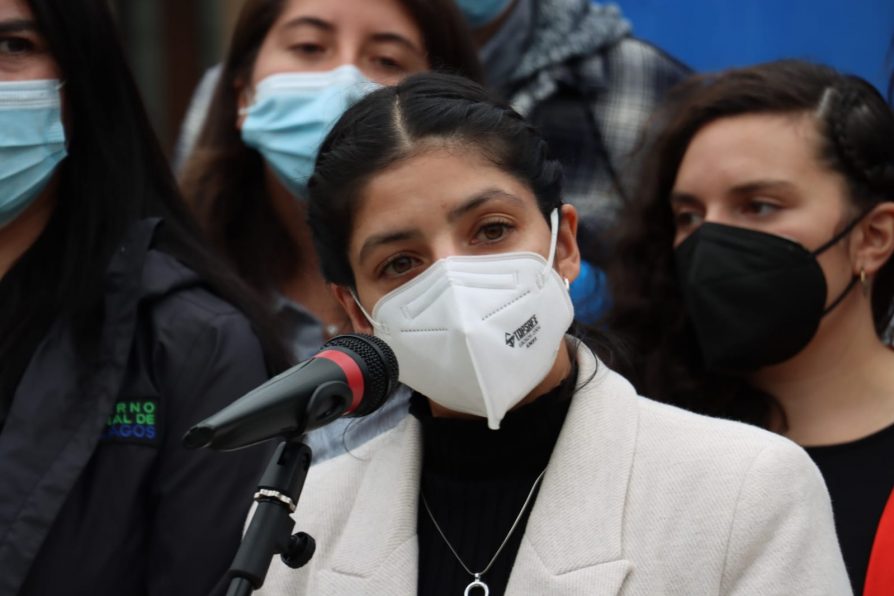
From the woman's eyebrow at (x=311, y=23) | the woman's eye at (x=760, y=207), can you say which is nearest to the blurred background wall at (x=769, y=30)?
the woman's eye at (x=760, y=207)

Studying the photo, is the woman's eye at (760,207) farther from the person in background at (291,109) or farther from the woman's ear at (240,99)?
the woman's ear at (240,99)

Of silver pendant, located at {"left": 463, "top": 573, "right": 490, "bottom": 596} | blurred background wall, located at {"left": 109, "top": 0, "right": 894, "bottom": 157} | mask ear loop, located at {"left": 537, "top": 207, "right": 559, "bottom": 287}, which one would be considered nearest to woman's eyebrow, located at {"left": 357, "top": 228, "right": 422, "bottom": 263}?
mask ear loop, located at {"left": 537, "top": 207, "right": 559, "bottom": 287}

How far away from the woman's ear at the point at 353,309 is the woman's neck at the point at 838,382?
124cm

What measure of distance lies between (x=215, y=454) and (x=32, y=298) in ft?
2.08

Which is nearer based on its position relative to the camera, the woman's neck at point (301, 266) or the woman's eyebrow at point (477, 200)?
the woman's eyebrow at point (477, 200)

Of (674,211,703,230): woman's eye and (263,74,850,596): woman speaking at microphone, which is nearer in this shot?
(263,74,850,596): woman speaking at microphone

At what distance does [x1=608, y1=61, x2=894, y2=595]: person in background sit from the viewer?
359 cm

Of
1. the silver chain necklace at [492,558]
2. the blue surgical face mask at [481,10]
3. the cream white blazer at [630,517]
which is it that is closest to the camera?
the cream white blazer at [630,517]

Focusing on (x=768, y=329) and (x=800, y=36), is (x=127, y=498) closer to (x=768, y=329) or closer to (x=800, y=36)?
(x=768, y=329)

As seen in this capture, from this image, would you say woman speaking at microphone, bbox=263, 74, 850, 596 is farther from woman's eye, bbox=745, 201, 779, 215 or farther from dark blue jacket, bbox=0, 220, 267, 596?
woman's eye, bbox=745, 201, 779, 215

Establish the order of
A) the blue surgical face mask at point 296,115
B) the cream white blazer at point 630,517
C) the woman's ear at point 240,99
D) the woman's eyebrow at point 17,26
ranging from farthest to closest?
1. the woman's ear at point 240,99
2. the blue surgical face mask at point 296,115
3. the woman's eyebrow at point 17,26
4. the cream white blazer at point 630,517

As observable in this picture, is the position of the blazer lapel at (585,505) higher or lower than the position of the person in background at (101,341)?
higher

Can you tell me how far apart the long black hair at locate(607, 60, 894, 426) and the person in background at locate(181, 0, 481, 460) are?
25.3 inches

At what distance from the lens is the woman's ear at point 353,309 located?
2.90 m
